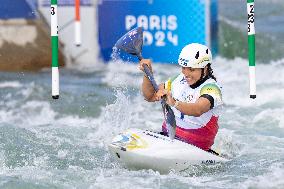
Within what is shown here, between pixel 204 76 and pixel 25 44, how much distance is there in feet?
25.2

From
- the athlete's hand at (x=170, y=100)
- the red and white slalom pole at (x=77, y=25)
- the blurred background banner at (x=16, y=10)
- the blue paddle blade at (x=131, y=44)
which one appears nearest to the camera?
the athlete's hand at (x=170, y=100)

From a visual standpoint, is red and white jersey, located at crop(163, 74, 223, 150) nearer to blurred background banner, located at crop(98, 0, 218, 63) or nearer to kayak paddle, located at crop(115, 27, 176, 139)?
kayak paddle, located at crop(115, 27, 176, 139)

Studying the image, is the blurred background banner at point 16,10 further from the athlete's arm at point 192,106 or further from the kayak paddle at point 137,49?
the athlete's arm at point 192,106

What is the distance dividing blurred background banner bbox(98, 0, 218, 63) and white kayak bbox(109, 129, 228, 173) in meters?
6.95

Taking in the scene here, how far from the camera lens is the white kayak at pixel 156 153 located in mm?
7598

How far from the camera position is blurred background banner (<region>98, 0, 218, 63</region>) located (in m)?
14.5

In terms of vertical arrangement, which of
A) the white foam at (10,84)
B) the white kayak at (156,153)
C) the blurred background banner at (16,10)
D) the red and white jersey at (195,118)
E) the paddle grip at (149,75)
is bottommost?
the white kayak at (156,153)

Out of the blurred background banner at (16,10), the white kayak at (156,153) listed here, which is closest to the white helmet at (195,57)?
the white kayak at (156,153)

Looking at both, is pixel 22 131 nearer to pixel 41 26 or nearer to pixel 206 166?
pixel 206 166

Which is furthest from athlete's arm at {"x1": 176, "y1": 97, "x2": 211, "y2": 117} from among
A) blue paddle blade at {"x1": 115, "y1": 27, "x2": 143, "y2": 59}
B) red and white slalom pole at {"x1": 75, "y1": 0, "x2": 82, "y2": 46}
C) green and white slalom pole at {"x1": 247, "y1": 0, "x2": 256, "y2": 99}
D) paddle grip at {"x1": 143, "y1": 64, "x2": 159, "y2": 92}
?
red and white slalom pole at {"x1": 75, "y1": 0, "x2": 82, "y2": 46}

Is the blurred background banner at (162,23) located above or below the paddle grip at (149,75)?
above

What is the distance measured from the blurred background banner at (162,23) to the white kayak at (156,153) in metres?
6.95

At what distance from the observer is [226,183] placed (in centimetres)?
756

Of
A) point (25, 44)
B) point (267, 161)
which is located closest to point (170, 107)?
point (267, 161)
